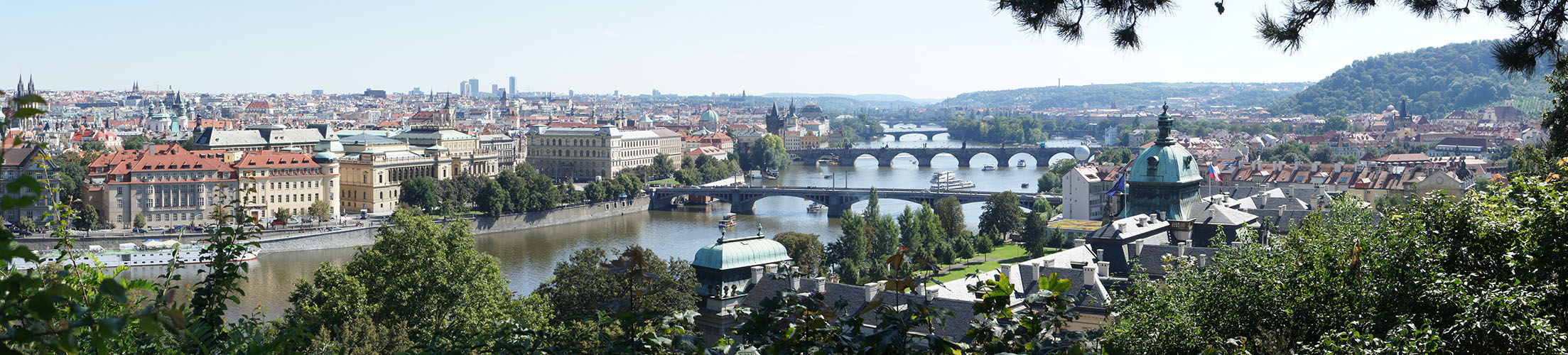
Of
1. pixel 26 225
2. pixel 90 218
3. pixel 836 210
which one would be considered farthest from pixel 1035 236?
pixel 26 225

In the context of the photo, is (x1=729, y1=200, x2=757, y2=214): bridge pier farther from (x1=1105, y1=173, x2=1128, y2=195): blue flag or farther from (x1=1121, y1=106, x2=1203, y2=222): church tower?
(x1=1121, y1=106, x2=1203, y2=222): church tower

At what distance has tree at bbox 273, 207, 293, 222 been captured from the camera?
35188mm

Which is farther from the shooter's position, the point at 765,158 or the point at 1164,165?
the point at 765,158

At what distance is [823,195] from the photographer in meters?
42.2

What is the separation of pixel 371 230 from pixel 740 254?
22.4 m

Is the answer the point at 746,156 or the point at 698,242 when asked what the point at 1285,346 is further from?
the point at 746,156

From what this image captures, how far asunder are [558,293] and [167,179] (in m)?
23.0

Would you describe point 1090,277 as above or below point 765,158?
above

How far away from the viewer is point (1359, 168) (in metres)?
38.8

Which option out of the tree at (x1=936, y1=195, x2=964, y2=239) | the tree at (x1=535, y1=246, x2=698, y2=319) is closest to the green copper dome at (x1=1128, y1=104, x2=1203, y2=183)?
the tree at (x1=535, y1=246, x2=698, y2=319)

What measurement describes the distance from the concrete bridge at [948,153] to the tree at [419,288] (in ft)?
176

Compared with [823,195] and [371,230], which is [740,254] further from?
[823,195]

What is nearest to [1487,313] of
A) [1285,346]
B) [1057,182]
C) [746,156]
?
[1285,346]

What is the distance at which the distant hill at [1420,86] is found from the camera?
103500mm
